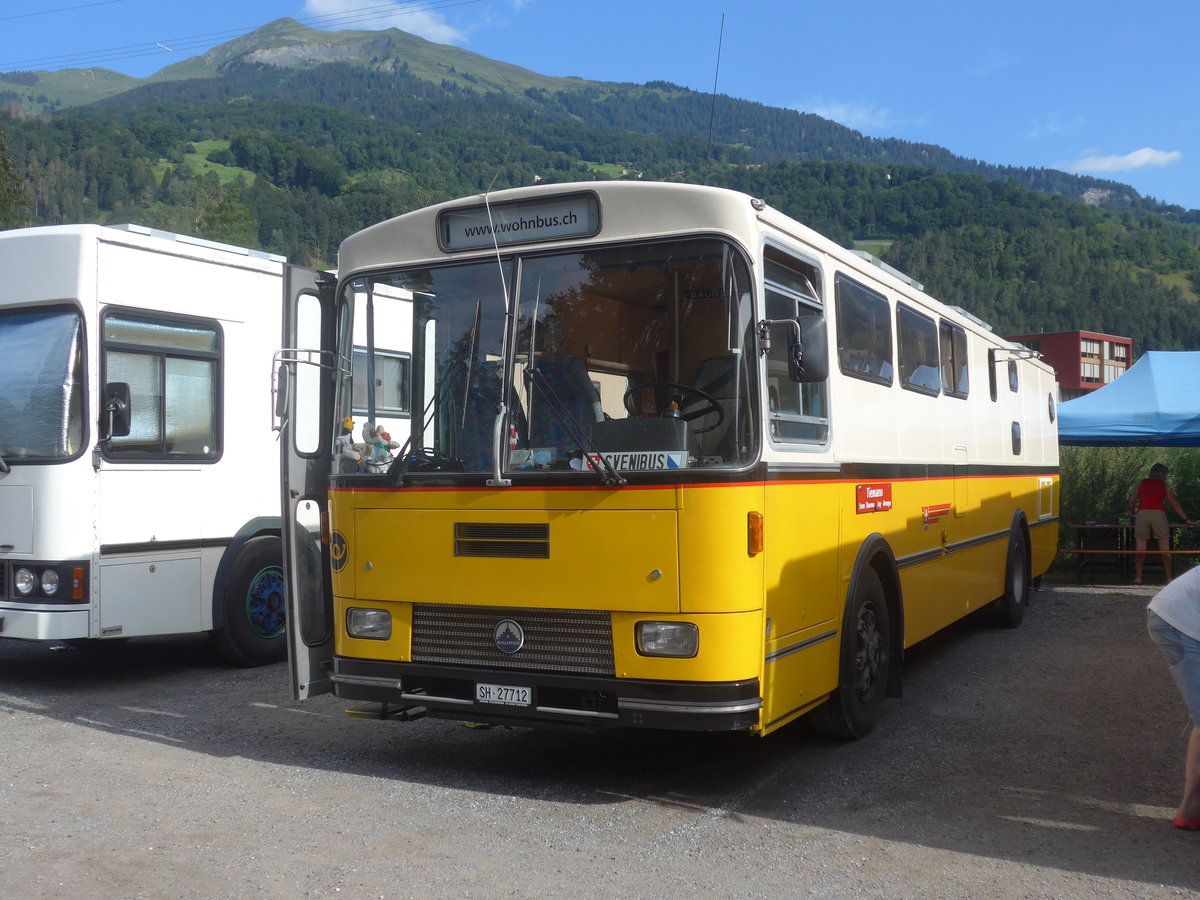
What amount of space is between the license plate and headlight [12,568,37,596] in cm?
400

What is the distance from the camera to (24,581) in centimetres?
816

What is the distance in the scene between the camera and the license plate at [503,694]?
5742 millimetres

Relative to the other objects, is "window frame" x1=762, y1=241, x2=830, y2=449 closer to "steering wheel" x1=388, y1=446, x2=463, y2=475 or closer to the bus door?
"steering wheel" x1=388, y1=446, x2=463, y2=475

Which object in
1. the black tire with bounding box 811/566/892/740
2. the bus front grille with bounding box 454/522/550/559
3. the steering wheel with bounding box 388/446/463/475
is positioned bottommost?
the black tire with bounding box 811/566/892/740

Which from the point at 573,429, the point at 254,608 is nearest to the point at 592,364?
the point at 573,429

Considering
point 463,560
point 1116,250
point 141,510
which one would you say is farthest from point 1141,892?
point 1116,250

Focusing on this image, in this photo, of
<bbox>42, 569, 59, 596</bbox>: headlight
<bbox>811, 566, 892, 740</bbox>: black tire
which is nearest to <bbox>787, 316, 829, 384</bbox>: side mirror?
<bbox>811, 566, 892, 740</bbox>: black tire

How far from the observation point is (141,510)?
8.56 m

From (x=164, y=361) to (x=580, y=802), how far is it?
5.06m

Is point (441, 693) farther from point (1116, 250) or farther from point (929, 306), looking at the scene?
point (1116, 250)

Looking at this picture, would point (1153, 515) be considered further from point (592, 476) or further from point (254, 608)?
point (592, 476)

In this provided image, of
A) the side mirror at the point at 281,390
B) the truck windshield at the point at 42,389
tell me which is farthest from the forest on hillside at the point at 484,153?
the side mirror at the point at 281,390

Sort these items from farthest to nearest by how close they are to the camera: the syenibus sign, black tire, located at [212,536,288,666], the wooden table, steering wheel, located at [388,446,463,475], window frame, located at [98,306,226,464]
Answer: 1. the wooden table
2. black tire, located at [212,536,288,666]
3. window frame, located at [98,306,226,464]
4. steering wheel, located at [388,446,463,475]
5. the syenibus sign

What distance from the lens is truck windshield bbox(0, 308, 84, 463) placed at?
26.9 ft
